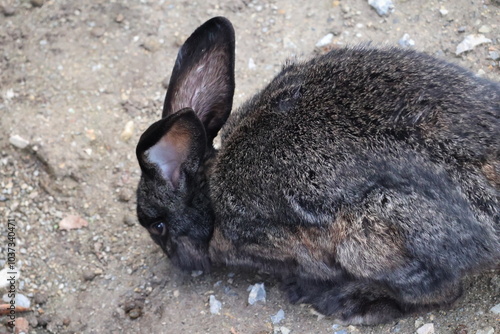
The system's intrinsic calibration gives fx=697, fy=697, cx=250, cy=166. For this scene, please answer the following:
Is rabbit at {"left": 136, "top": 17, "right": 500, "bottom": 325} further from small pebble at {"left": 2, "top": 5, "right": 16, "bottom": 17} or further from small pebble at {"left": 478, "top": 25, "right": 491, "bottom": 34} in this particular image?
small pebble at {"left": 2, "top": 5, "right": 16, "bottom": 17}

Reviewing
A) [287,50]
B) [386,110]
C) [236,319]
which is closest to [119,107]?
[287,50]

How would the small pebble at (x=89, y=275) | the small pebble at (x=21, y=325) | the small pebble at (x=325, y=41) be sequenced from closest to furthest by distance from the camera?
the small pebble at (x=21, y=325), the small pebble at (x=89, y=275), the small pebble at (x=325, y=41)

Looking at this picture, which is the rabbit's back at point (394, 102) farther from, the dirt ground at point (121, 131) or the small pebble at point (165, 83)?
the small pebble at point (165, 83)

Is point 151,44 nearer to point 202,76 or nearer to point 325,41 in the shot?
point 325,41

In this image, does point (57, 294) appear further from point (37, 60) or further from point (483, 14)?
point (483, 14)

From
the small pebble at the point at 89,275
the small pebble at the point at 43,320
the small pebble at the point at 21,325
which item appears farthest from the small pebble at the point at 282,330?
the small pebble at the point at 21,325

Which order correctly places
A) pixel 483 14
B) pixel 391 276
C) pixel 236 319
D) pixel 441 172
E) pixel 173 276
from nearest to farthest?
pixel 441 172, pixel 391 276, pixel 236 319, pixel 173 276, pixel 483 14

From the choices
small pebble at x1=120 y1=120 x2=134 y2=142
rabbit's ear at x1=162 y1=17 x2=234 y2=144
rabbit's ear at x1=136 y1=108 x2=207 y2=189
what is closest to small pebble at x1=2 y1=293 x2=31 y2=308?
rabbit's ear at x1=136 y1=108 x2=207 y2=189
